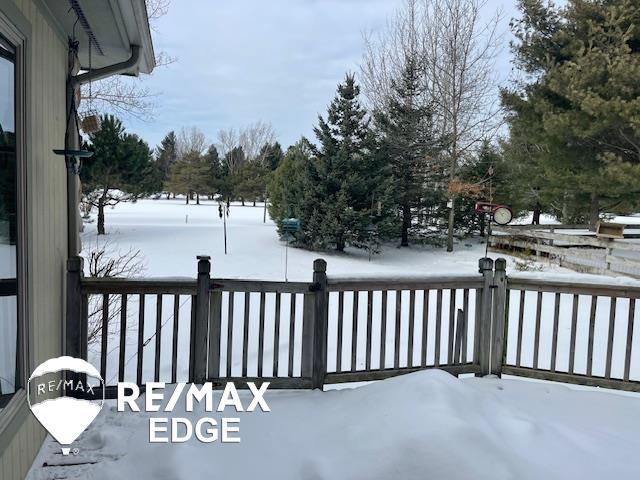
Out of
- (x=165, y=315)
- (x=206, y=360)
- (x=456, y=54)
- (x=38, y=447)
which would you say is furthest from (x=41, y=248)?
(x=456, y=54)

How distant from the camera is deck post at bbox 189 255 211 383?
9.71 ft

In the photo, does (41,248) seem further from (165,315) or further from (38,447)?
(165,315)

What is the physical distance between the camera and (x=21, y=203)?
6.81ft

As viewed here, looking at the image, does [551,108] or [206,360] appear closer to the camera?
[206,360]

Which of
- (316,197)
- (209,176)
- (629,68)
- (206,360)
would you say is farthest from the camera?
(209,176)

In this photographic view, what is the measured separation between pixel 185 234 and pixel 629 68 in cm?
1145

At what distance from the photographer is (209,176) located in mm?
36031

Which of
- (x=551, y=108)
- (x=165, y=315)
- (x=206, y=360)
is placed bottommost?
(x=165, y=315)

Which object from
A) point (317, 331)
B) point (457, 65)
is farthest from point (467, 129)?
point (317, 331)

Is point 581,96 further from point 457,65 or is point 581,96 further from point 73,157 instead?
point 73,157

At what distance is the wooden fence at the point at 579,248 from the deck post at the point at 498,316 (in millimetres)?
6648

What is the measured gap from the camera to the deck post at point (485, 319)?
3.32 metres

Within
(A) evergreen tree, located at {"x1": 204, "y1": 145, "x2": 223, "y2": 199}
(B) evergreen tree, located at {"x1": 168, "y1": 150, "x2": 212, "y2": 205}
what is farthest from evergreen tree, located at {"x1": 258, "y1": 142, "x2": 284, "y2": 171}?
(B) evergreen tree, located at {"x1": 168, "y1": 150, "x2": 212, "y2": 205}

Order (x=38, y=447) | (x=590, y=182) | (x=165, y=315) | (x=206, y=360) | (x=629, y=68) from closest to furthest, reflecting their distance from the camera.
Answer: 1. (x=38, y=447)
2. (x=206, y=360)
3. (x=165, y=315)
4. (x=629, y=68)
5. (x=590, y=182)
